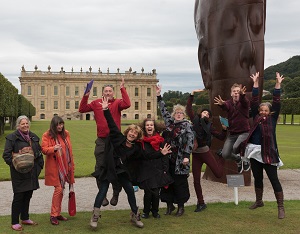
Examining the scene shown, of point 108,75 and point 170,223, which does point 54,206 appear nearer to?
point 170,223

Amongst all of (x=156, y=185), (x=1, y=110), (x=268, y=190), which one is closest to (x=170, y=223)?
(x=156, y=185)

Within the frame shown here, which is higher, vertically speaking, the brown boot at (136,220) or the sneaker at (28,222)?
the brown boot at (136,220)

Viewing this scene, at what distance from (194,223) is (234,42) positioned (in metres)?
3.82

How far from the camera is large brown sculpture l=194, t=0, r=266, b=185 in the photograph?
719 cm

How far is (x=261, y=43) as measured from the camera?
23.9ft

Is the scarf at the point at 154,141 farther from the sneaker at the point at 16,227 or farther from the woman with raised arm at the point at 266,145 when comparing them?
the sneaker at the point at 16,227

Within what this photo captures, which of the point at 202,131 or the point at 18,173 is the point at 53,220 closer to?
the point at 18,173

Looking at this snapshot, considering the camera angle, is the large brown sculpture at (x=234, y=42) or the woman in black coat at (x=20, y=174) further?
the large brown sculpture at (x=234, y=42)

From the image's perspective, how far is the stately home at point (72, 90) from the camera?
81938 mm

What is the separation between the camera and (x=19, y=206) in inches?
183

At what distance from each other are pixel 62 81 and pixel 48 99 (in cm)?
502

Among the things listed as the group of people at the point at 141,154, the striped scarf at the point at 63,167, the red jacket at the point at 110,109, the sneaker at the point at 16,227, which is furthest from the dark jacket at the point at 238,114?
the sneaker at the point at 16,227

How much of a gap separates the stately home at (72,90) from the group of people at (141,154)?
74391 mm

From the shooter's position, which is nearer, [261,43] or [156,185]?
[156,185]
